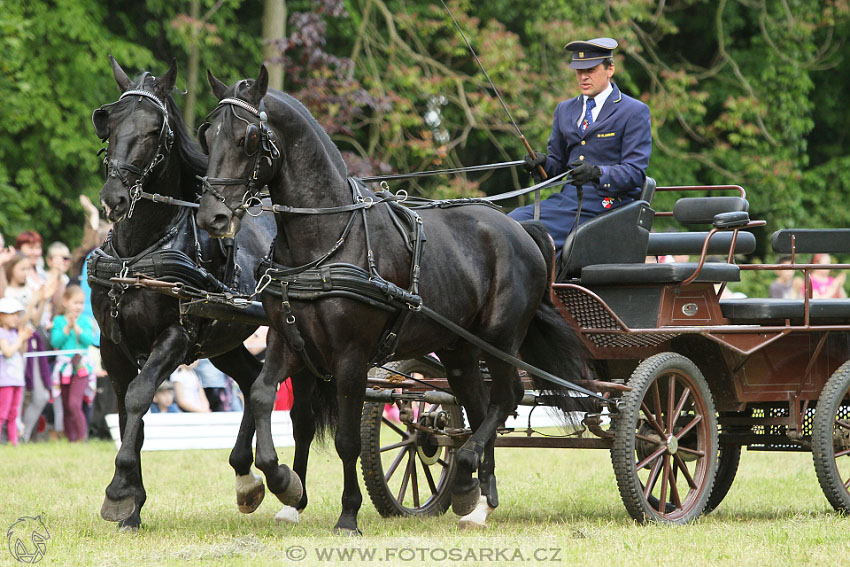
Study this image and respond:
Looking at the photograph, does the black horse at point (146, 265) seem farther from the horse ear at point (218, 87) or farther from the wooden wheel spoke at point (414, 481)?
the wooden wheel spoke at point (414, 481)

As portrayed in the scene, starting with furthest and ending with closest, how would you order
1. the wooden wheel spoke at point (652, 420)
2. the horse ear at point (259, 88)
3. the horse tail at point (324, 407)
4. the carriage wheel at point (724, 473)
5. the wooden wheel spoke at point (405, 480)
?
the carriage wheel at point (724, 473) → the wooden wheel spoke at point (405, 480) → the horse tail at point (324, 407) → the wooden wheel spoke at point (652, 420) → the horse ear at point (259, 88)

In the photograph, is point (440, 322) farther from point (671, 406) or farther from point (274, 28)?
point (274, 28)

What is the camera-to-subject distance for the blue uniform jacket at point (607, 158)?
6.97 m

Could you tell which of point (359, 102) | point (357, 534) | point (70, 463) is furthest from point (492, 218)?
point (359, 102)

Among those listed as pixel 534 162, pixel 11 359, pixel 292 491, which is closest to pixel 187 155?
pixel 292 491

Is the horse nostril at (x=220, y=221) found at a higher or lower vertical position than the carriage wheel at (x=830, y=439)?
higher

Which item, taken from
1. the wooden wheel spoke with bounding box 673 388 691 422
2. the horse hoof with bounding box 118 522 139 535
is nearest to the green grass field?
the horse hoof with bounding box 118 522 139 535

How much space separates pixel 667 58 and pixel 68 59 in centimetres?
890

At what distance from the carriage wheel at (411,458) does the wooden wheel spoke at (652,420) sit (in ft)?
4.18

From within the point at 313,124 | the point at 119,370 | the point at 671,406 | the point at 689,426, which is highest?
the point at 313,124

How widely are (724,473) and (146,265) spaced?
3.74 metres

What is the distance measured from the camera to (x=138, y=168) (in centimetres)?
619

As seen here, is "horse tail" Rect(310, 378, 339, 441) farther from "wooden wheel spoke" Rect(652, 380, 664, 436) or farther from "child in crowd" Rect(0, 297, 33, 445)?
"child in crowd" Rect(0, 297, 33, 445)

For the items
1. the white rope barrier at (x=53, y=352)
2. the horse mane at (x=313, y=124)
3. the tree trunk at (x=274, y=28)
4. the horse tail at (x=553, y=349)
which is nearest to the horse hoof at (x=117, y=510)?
the horse mane at (x=313, y=124)
